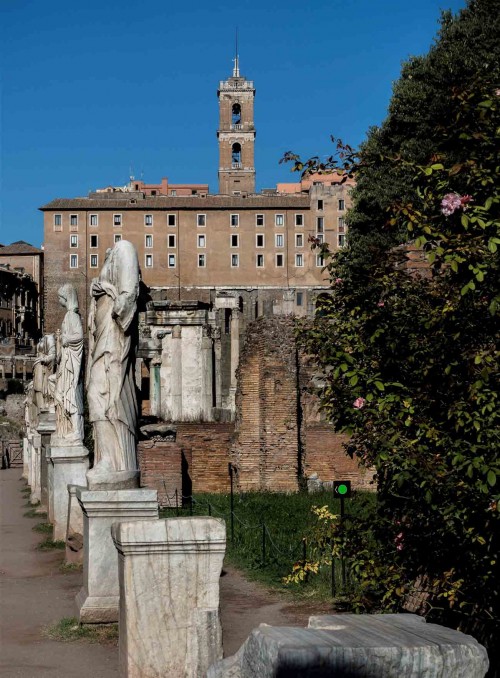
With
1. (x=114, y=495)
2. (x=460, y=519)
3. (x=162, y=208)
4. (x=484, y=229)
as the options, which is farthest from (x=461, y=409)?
(x=162, y=208)

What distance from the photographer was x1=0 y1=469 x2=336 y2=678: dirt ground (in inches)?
250

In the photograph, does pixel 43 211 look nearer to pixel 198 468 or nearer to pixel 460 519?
pixel 198 468

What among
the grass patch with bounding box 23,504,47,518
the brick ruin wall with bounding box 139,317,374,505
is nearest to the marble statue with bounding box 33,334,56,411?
the grass patch with bounding box 23,504,47,518

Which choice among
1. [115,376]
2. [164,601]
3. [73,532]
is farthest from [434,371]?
[73,532]

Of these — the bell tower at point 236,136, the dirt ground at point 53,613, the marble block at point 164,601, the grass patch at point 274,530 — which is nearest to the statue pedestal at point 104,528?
the dirt ground at point 53,613

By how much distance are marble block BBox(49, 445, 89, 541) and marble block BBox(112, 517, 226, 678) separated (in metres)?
7.10

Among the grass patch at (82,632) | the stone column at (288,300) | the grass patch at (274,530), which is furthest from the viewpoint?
the stone column at (288,300)

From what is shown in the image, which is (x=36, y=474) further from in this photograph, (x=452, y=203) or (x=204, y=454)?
(x=452, y=203)

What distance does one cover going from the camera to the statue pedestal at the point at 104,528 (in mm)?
7414

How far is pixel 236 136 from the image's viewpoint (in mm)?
102375

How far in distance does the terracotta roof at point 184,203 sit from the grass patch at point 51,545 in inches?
2810

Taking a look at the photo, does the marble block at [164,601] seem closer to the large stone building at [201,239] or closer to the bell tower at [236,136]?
the large stone building at [201,239]

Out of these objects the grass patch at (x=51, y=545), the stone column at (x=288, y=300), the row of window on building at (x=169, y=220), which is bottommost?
the grass patch at (x=51, y=545)

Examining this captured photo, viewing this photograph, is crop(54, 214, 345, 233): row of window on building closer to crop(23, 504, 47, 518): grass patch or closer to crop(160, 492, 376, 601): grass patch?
crop(160, 492, 376, 601): grass patch
